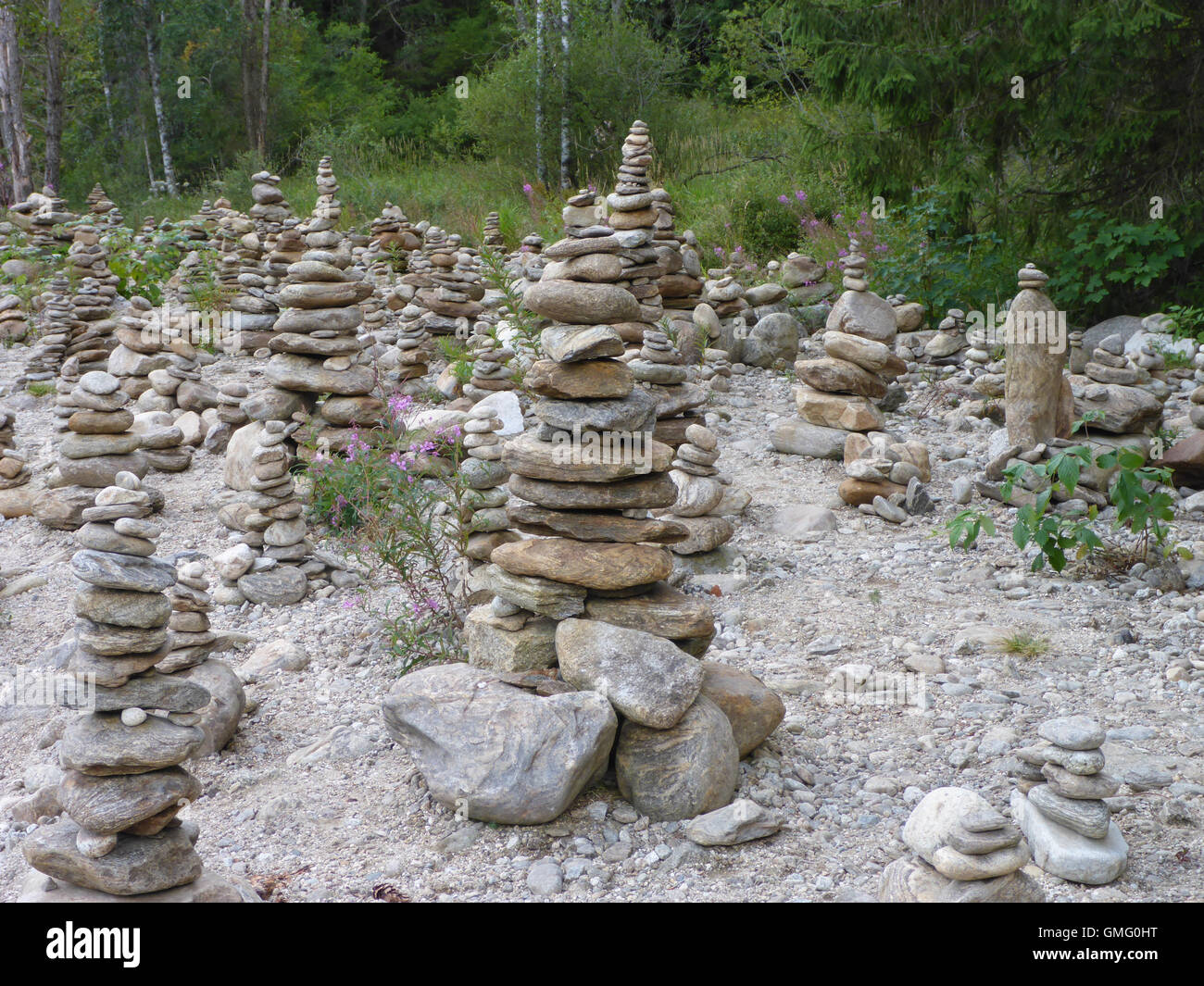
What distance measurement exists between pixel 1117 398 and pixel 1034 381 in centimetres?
57

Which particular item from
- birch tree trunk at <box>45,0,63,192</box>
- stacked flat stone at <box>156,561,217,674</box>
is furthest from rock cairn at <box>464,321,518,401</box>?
birch tree trunk at <box>45,0,63,192</box>

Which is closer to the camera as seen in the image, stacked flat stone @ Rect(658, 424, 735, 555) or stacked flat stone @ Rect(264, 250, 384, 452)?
stacked flat stone @ Rect(658, 424, 735, 555)

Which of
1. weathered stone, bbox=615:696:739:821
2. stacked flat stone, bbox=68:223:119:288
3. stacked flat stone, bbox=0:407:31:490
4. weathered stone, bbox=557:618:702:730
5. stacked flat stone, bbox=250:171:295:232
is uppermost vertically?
stacked flat stone, bbox=250:171:295:232

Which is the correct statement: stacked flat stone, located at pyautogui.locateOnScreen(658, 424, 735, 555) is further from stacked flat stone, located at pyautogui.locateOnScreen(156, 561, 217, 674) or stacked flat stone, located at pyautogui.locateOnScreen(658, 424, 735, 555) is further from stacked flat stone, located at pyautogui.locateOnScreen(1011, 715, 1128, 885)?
stacked flat stone, located at pyautogui.locateOnScreen(1011, 715, 1128, 885)

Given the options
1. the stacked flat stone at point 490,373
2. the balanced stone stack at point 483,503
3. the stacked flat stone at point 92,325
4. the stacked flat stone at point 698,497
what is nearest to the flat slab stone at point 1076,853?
the balanced stone stack at point 483,503

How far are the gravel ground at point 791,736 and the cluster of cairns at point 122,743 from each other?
387 mm

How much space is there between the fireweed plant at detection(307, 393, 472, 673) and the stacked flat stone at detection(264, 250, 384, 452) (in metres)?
0.22

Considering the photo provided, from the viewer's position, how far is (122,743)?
340cm

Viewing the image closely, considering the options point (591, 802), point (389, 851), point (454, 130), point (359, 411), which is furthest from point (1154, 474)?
point (454, 130)

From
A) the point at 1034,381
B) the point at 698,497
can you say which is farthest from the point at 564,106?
the point at 698,497

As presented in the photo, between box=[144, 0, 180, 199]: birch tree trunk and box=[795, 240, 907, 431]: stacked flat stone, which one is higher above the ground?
box=[144, 0, 180, 199]: birch tree trunk

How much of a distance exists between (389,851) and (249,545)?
302 centimetres

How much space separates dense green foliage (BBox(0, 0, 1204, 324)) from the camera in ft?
29.9

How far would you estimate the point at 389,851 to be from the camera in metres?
3.85
